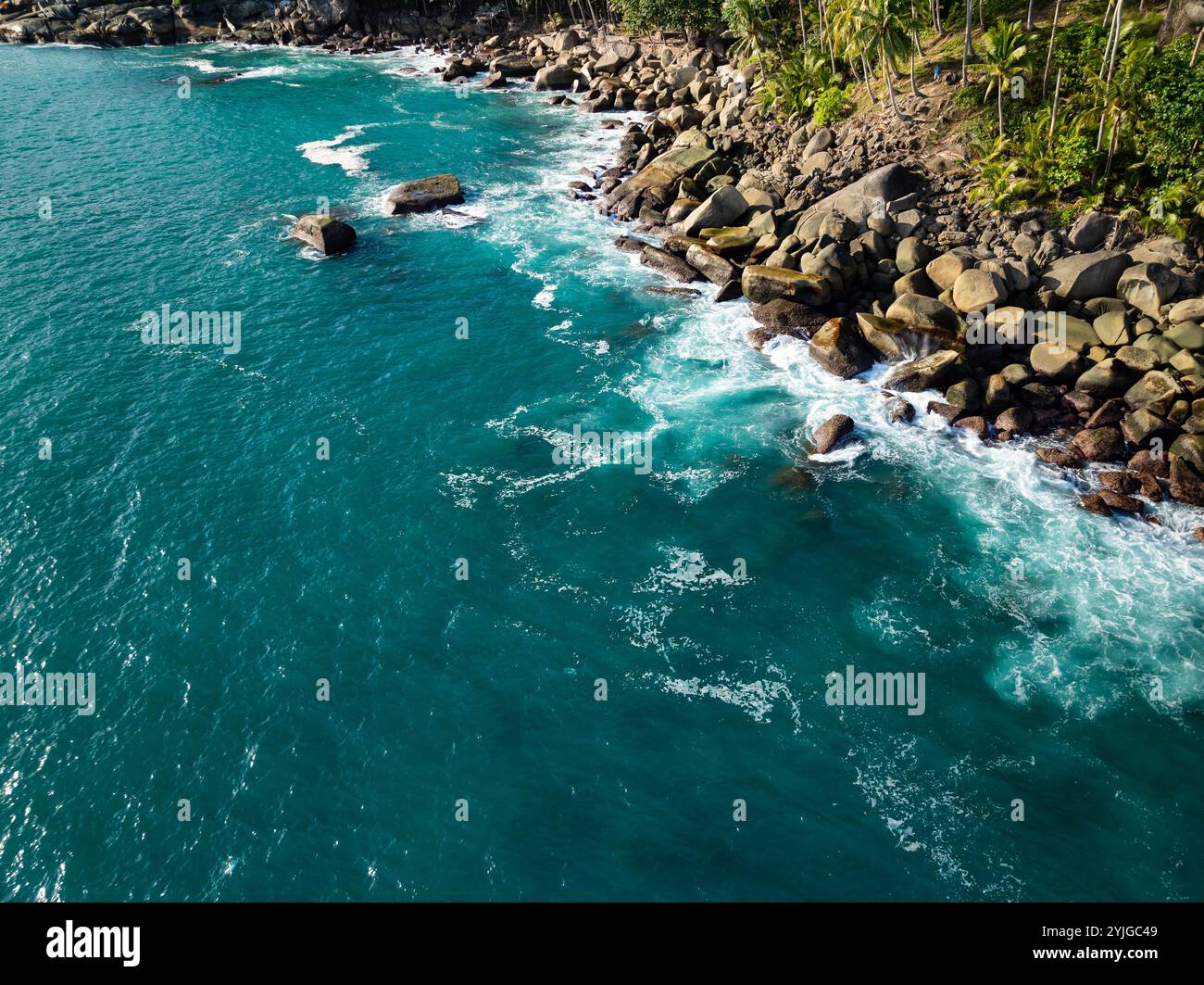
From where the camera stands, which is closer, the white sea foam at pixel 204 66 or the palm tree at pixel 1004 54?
the palm tree at pixel 1004 54

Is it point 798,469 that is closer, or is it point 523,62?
point 798,469

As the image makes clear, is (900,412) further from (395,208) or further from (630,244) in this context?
(395,208)

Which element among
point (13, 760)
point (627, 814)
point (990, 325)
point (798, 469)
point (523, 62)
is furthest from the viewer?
point (523, 62)

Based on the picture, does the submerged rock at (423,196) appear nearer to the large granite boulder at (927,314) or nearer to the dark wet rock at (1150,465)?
the large granite boulder at (927,314)

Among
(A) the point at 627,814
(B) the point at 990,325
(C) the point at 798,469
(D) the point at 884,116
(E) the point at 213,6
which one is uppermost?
(E) the point at 213,6

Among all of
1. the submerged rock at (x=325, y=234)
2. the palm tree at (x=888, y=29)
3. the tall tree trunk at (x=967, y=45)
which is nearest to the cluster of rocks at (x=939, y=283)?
the tall tree trunk at (x=967, y=45)

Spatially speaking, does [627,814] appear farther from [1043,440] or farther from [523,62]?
[523,62]

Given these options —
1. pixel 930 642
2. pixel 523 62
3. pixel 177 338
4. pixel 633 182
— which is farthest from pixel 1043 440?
pixel 523 62

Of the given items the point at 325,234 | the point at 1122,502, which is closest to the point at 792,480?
the point at 1122,502

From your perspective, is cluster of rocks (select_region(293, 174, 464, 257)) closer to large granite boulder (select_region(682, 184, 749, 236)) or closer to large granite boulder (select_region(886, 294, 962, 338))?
large granite boulder (select_region(682, 184, 749, 236))
